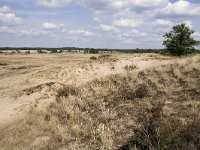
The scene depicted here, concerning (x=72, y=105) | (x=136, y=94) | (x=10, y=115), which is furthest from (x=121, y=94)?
(x=10, y=115)

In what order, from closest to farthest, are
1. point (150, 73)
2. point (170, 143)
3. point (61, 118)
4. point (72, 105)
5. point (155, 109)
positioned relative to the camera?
point (170, 143), point (155, 109), point (61, 118), point (72, 105), point (150, 73)

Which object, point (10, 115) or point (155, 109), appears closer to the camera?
point (155, 109)

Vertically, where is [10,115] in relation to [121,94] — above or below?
below

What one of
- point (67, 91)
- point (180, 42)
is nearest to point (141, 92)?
point (67, 91)

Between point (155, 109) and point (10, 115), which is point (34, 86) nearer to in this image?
point (10, 115)

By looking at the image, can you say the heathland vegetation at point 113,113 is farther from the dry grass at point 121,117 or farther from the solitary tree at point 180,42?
the solitary tree at point 180,42

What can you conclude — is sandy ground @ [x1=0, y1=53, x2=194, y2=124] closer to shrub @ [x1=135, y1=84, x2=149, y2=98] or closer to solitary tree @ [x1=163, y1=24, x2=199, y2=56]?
shrub @ [x1=135, y1=84, x2=149, y2=98]

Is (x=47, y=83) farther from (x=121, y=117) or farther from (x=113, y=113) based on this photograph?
(x=121, y=117)

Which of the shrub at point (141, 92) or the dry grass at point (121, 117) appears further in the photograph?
the shrub at point (141, 92)

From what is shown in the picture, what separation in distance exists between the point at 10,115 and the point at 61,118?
367 cm

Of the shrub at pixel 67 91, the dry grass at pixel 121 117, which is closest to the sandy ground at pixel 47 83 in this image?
the shrub at pixel 67 91

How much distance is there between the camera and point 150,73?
17.6 m

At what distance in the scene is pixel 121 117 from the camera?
472 inches

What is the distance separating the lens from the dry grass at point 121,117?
32.1ft
